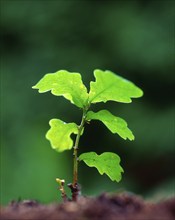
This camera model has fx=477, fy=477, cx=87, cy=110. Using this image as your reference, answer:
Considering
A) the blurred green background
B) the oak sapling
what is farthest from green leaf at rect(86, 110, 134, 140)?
the blurred green background

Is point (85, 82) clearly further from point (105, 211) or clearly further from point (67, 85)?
point (105, 211)

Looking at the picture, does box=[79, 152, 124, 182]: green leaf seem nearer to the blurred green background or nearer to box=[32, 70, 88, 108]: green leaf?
box=[32, 70, 88, 108]: green leaf

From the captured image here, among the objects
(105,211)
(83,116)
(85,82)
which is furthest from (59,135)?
(85,82)

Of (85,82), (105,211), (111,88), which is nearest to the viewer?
(105,211)

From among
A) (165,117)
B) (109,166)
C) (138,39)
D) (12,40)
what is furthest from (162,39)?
(109,166)

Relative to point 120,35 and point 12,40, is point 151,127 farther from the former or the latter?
point 12,40
